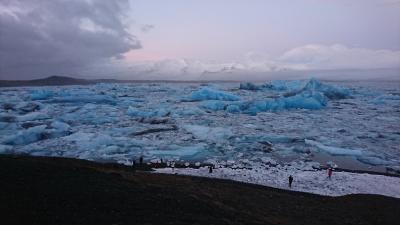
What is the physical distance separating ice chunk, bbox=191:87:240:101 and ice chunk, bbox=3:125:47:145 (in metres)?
26.7

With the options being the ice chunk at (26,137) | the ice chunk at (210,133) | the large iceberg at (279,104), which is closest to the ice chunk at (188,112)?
the large iceberg at (279,104)

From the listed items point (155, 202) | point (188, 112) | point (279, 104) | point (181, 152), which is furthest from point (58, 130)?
point (279, 104)

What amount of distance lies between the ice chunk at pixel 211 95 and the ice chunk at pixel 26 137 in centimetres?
2672

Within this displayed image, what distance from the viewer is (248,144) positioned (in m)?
21.1

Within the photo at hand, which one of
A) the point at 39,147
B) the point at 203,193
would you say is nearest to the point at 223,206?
the point at 203,193

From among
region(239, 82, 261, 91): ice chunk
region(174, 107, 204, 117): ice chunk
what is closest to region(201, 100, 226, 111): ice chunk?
region(174, 107, 204, 117): ice chunk

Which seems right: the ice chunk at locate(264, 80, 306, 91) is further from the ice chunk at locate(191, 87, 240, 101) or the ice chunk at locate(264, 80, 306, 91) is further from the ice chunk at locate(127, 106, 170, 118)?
the ice chunk at locate(127, 106, 170, 118)

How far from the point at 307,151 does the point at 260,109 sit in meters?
17.5

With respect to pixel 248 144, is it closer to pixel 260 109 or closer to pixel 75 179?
pixel 75 179

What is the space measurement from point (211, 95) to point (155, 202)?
1534 inches

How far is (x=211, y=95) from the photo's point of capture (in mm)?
47531

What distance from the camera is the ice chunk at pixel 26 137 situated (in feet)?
67.7

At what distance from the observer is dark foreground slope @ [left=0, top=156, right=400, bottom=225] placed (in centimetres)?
741

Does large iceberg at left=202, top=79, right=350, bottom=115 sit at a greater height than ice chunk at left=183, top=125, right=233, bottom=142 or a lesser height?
lesser
